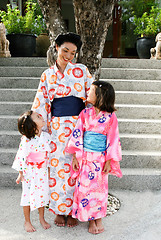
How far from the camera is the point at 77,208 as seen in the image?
2391mm

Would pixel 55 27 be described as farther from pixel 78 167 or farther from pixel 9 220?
pixel 9 220

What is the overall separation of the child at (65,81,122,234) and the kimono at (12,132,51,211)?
0.80 feet

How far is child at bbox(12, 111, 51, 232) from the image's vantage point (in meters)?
2.31

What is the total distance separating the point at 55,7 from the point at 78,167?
1.79 metres

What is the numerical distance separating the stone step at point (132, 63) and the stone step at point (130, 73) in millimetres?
341

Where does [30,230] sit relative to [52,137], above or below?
below

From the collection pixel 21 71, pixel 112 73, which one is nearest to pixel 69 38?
pixel 112 73

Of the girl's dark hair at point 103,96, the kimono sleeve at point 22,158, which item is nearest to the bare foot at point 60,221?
the kimono sleeve at point 22,158

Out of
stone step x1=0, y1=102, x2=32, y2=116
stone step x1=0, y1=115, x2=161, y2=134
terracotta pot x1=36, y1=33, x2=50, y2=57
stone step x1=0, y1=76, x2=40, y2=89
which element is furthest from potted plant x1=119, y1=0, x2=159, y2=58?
stone step x1=0, y1=102, x2=32, y2=116

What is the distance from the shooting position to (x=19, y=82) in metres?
4.95

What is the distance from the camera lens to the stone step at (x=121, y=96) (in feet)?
14.7

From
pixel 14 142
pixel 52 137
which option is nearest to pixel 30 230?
pixel 52 137

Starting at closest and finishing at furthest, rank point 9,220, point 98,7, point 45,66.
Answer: point 9,220 → point 98,7 → point 45,66

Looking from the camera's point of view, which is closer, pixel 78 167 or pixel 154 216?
pixel 78 167
